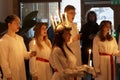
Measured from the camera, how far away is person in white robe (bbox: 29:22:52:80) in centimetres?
513

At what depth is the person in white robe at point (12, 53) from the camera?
4773mm

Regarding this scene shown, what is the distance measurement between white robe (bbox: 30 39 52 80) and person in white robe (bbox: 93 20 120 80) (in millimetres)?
986

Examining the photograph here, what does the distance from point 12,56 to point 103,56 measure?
1.63 meters

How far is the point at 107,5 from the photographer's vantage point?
317 inches

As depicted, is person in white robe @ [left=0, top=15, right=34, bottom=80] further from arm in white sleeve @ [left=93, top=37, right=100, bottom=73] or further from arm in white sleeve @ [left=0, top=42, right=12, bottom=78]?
arm in white sleeve @ [left=93, top=37, right=100, bottom=73]

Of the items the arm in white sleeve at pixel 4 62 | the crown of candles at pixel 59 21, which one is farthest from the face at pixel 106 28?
the arm in white sleeve at pixel 4 62

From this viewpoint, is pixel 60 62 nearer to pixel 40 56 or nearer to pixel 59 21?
pixel 59 21

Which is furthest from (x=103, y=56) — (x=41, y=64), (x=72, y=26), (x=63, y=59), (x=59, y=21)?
(x=63, y=59)

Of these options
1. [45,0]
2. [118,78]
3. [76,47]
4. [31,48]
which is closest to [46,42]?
[31,48]

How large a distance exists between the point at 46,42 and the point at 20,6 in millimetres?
3068

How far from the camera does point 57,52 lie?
4281 mm

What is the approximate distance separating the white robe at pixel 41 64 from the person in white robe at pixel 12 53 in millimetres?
143

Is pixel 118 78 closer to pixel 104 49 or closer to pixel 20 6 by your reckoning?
pixel 104 49

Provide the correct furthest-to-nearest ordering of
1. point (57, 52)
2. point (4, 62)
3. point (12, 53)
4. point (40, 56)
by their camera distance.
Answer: point (40, 56), point (12, 53), point (4, 62), point (57, 52)
